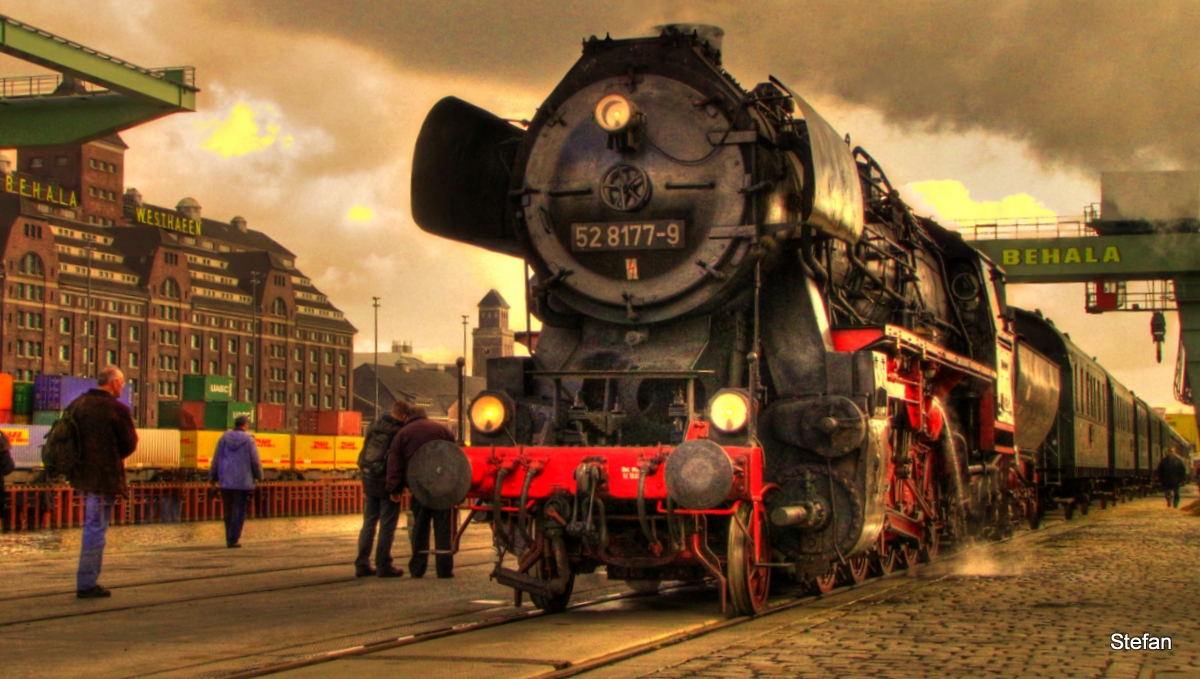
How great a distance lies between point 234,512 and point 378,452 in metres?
4.56

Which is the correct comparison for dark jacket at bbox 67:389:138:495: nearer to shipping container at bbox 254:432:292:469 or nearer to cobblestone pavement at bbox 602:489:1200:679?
cobblestone pavement at bbox 602:489:1200:679

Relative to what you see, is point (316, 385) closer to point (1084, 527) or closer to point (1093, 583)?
point (1084, 527)

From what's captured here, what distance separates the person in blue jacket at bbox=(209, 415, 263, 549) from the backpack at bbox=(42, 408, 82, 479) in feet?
18.7

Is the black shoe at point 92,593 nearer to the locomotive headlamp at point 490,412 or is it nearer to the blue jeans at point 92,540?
the blue jeans at point 92,540

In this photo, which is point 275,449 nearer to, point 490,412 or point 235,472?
point 235,472

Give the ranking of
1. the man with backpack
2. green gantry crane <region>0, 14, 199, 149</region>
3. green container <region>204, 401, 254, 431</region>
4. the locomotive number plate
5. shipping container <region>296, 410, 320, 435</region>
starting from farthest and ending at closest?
shipping container <region>296, 410, 320, 435</region> → green container <region>204, 401, 254, 431</region> → green gantry crane <region>0, 14, 199, 149</region> → the man with backpack → the locomotive number plate

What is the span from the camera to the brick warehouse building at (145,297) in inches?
3061

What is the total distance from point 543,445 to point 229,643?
2.34 metres

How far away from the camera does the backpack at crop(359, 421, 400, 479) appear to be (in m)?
11.1

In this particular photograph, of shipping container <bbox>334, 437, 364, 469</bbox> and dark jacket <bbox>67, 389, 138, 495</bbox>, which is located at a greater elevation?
dark jacket <bbox>67, 389, 138, 495</bbox>

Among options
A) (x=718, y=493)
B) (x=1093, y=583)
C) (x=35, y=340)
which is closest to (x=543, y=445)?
(x=718, y=493)

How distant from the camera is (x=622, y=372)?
847cm

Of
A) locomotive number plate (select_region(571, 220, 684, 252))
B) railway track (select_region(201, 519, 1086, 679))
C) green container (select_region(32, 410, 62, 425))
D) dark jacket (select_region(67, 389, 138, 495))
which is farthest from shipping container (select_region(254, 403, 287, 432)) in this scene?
locomotive number plate (select_region(571, 220, 684, 252))

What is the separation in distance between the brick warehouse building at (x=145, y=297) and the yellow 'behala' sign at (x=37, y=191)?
130 mm
